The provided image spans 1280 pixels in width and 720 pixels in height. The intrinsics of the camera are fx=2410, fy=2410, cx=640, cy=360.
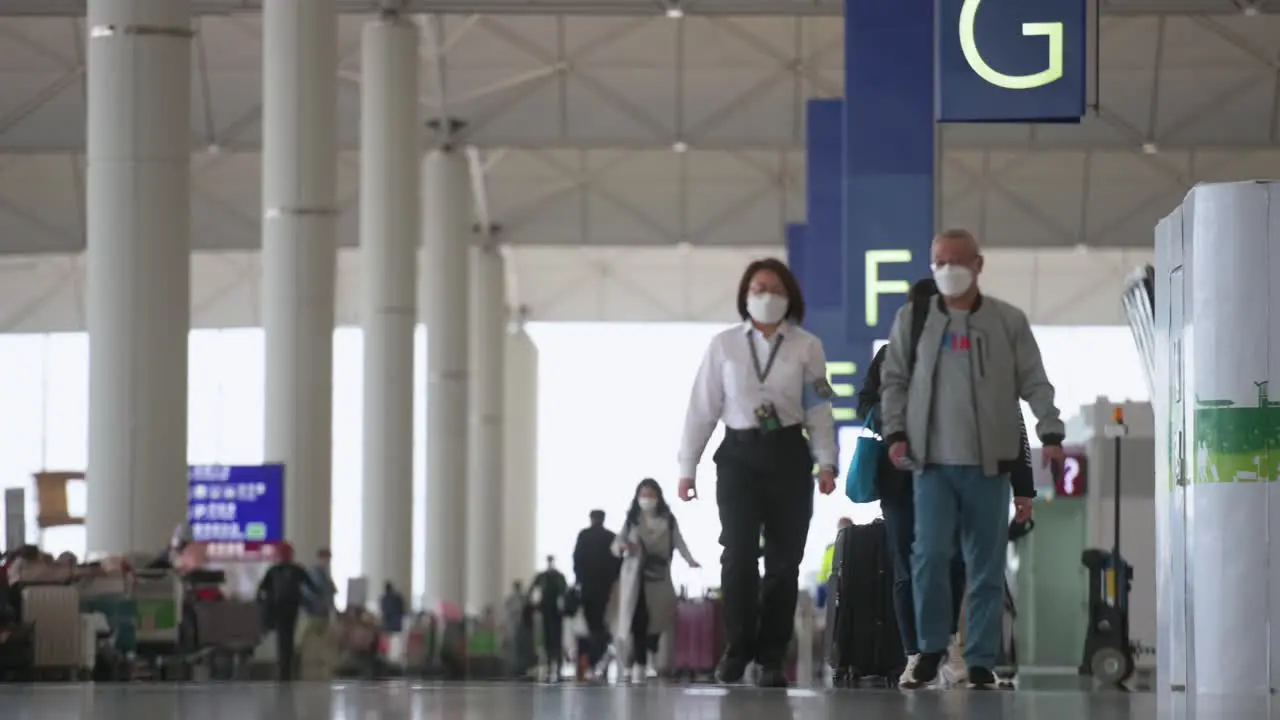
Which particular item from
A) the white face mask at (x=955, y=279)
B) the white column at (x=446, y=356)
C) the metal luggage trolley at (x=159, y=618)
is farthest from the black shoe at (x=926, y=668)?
the white column at (x=446, y=356)

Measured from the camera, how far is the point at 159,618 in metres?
22.6

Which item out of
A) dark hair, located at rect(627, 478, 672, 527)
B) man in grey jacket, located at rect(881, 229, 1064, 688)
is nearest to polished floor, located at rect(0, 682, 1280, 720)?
man in grey jacket, located at rect(881, 229, 1064, 688)

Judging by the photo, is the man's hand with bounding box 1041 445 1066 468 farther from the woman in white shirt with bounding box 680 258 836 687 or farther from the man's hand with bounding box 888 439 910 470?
the woman in white shirt with bounding box 680 258 836 687

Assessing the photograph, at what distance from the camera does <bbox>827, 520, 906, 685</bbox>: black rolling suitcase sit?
1336cm

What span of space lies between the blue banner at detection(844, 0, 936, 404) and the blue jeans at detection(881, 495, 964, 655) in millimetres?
10374

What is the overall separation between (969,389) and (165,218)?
44.8 ft

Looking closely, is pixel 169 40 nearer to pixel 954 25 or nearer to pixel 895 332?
pixel 954 25

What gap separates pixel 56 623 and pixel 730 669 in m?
9.82

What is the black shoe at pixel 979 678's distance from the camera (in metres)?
11.4

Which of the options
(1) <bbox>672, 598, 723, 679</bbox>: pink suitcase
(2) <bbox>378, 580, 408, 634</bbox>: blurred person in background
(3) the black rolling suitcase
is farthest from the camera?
(2) <bbox>378, 580, 408, 634</bbox>: blurred person in background

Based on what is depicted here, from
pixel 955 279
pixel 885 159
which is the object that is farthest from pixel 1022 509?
pixel 885 159

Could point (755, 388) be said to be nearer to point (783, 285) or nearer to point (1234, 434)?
point (783, 285)

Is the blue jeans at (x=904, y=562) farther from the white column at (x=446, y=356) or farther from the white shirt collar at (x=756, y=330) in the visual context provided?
the white column at (x=446, y=356)

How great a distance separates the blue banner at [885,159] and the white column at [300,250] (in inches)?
338
